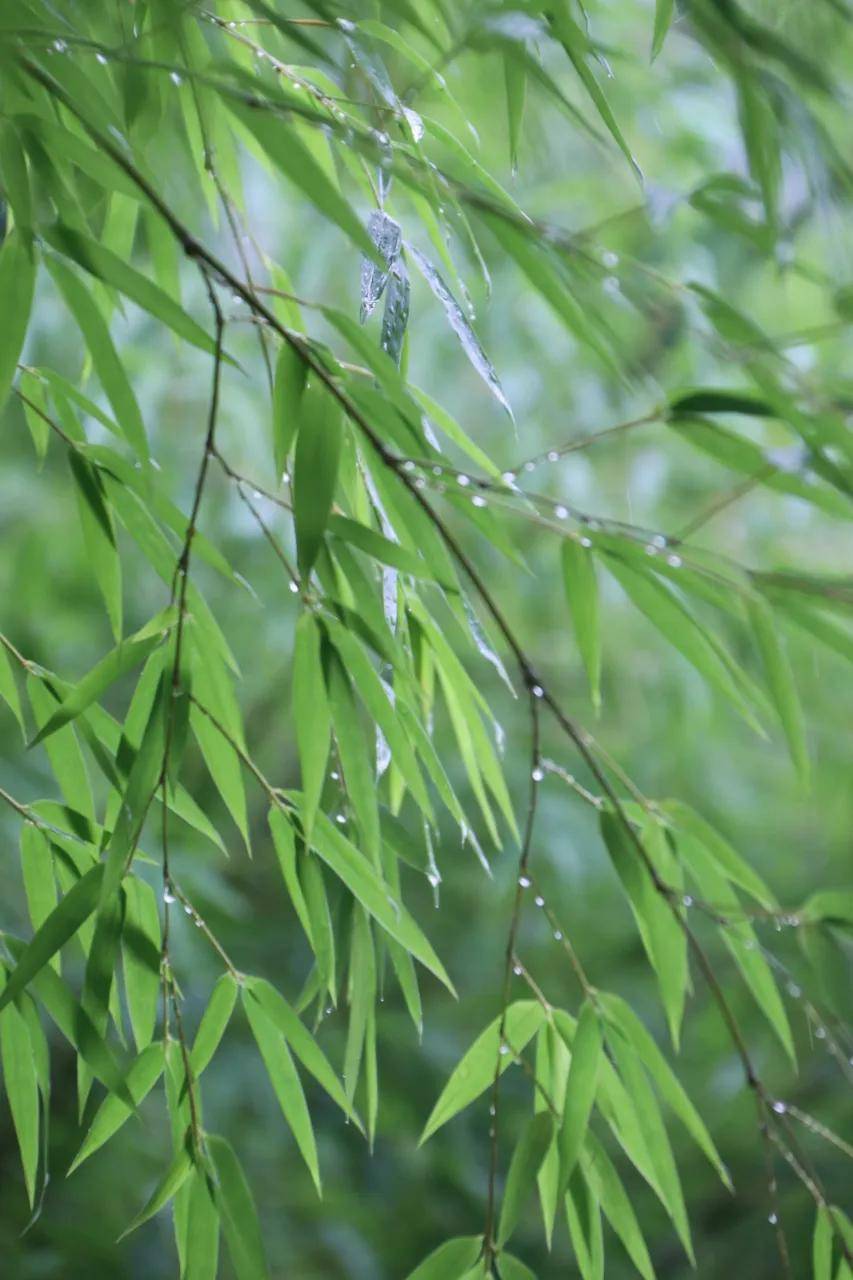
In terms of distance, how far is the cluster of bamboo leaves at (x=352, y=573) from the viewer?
41 centimetres

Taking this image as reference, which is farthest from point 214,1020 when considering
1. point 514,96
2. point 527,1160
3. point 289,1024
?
point 514,96

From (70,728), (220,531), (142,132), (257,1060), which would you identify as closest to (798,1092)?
(257,1060)

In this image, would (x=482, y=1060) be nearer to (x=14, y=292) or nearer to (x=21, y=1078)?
(x=21, y=1078)

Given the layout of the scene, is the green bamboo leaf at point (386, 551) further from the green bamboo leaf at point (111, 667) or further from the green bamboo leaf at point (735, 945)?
the green bamboo leaf at point (735, 945)

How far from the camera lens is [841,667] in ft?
4.83

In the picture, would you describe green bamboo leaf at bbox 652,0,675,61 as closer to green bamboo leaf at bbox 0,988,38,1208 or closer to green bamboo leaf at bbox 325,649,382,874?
green bamboo leaf at bbox 325,649,382,874

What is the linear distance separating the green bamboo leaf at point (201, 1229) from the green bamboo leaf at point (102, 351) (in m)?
0.27

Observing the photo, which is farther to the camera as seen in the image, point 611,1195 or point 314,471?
point 611,1195

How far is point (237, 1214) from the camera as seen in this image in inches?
19.7

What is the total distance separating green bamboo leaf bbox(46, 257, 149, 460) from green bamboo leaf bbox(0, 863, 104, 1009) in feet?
0.49

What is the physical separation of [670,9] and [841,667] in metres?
1.11

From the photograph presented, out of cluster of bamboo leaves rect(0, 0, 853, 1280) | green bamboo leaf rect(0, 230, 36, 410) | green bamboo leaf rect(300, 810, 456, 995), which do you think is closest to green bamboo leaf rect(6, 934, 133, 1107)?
cluster of bamboo leaves rect(0, 0, 853, 1280)

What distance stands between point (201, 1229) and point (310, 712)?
0.20 meters

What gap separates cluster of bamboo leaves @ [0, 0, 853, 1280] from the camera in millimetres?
410
